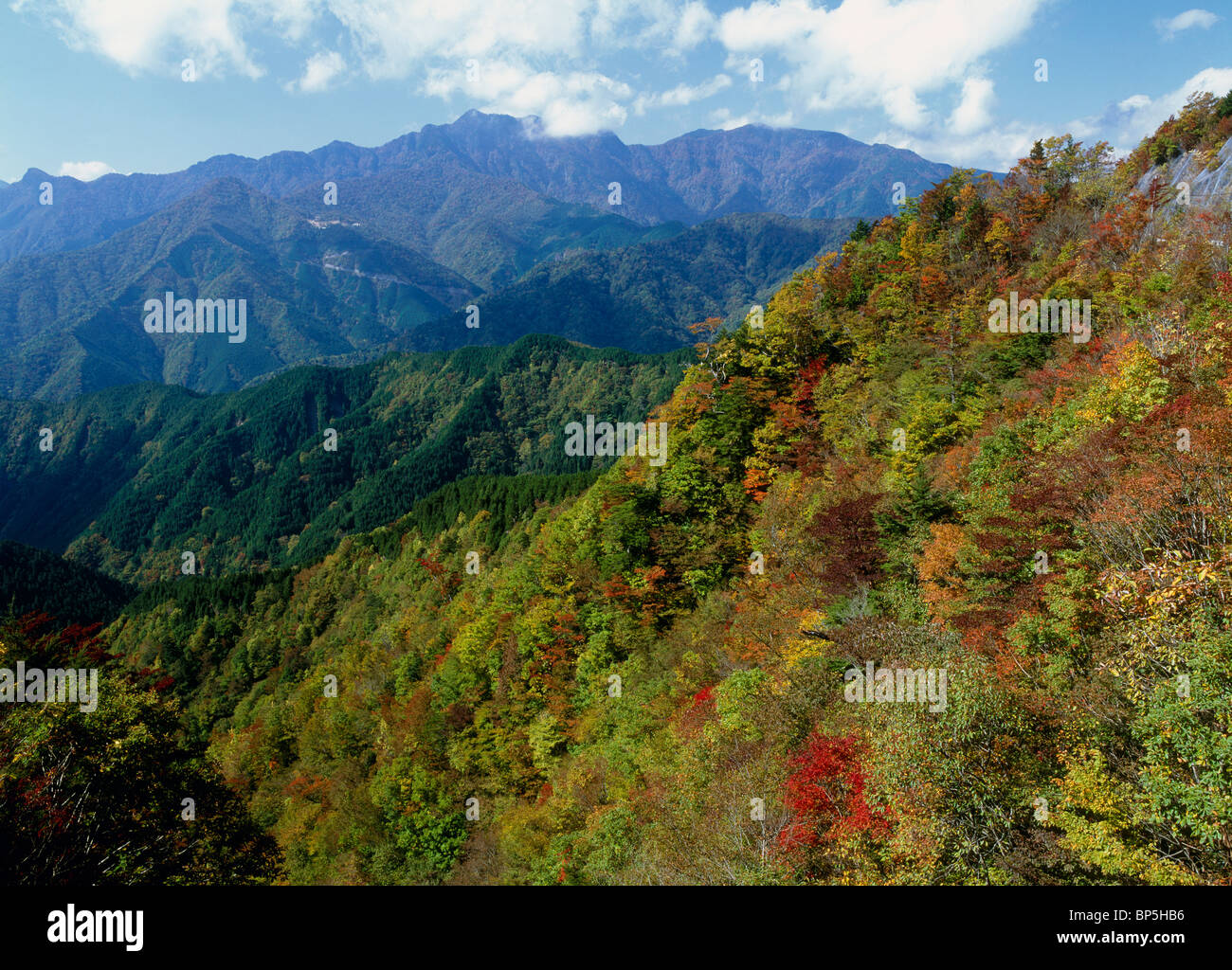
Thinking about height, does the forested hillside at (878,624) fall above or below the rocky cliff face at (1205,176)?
below

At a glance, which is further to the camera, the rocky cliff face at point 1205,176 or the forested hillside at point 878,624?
the rocky cliff face at point 1205,176

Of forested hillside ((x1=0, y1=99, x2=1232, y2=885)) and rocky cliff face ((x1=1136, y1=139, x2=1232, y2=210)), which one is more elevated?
rocky cliff face ((x1=1136, y1=139, x2=1232, y2=210))

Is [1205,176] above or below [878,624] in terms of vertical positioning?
above

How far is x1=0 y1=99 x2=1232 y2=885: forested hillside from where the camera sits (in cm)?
1736

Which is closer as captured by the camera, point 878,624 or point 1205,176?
point 878,624

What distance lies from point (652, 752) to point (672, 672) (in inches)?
262

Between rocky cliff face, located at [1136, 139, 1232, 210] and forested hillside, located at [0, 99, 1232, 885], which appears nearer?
forested hillside, located at [0, 99, 1232, 885]

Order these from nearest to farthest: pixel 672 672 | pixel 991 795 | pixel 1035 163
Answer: pixel 991 795 < pixel 672 672 < pixel 1035 163

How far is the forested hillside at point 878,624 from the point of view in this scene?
683 inches

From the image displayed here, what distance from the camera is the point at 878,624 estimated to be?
3119 centimetres
